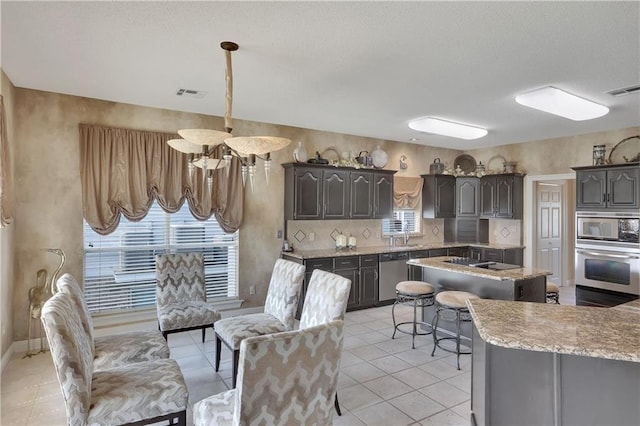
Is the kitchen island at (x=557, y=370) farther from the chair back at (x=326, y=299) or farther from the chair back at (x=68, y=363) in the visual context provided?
the chair back at (x=68, y=363)

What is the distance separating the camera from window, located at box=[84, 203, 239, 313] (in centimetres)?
425

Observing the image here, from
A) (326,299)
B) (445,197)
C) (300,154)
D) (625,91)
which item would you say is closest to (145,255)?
(300,154)

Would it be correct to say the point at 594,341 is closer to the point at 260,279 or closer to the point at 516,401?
the point at 516,401

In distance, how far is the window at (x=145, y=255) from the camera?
14.0ft

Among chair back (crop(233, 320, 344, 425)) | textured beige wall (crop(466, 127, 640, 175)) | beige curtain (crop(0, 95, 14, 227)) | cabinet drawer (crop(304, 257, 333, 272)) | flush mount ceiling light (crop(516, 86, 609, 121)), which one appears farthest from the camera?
textured beige wall (crop(466, 127, 640, 175))

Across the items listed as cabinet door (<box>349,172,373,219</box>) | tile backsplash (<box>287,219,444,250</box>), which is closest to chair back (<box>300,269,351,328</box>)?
tile backsplash (<box>287,219,444,250</box>)

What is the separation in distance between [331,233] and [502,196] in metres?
3.29

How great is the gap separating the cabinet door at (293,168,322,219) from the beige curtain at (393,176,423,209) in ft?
5.88

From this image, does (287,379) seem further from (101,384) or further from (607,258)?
(607,258)

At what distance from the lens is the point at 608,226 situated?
512 centimetres

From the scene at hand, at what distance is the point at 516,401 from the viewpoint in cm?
190

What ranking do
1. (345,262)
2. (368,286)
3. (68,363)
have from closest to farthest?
(68,363) → (345,262) → (368,286)

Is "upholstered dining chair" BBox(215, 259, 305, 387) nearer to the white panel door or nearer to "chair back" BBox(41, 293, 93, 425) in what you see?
"chair back" BBox(41, 293, 93, 425)

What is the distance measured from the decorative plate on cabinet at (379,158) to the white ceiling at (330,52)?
173 centimetres
